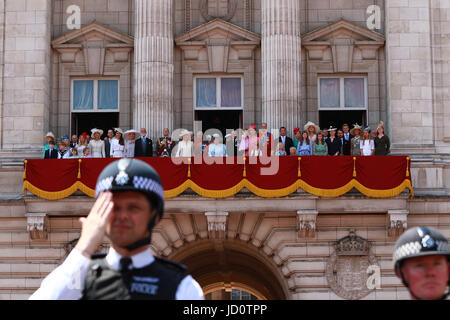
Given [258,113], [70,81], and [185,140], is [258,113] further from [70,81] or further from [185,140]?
[70,81]

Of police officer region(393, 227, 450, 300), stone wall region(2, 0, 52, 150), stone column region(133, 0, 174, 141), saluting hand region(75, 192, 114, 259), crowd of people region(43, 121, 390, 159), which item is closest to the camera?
saluting hand region(75, 192, 114, 259)

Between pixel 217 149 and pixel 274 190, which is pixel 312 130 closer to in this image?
pixel 274 190

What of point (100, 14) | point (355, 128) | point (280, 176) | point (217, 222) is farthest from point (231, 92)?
point (217, 222)

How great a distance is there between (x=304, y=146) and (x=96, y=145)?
6.85m

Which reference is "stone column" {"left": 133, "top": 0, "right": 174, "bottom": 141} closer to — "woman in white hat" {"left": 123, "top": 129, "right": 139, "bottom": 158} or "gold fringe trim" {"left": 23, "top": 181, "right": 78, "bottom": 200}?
"woman in white hat" {"left": 123, "top": 129, "right": 139, "bottom": 158}

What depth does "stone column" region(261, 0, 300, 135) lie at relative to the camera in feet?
105

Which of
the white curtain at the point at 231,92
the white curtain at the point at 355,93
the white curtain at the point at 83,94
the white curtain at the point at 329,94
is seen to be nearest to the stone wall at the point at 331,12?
the white curtain at the point at 329,94

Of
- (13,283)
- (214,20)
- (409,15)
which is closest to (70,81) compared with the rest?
(214,20)

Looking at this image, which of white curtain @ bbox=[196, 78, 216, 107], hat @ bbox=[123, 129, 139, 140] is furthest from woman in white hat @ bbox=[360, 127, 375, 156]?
hat @ bbox=[123, 129, 139, 140]

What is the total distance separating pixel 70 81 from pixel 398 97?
11.7m

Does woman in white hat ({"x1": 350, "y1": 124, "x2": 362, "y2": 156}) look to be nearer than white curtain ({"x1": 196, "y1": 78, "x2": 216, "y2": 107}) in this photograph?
Yes

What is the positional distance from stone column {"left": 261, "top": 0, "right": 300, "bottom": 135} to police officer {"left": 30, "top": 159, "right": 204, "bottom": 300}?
24712mm

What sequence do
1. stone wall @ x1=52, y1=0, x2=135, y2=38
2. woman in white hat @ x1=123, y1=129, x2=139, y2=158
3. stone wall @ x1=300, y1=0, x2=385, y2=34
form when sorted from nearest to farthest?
woman in white hat @ x1=123, y1=129, x2=139, y2=158 < stone wall @ x1=300, y1=0, x2=385, y2=34 < stone wall @ x1=52, y1=0, x2=135, y2=38

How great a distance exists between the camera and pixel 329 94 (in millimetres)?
33875
